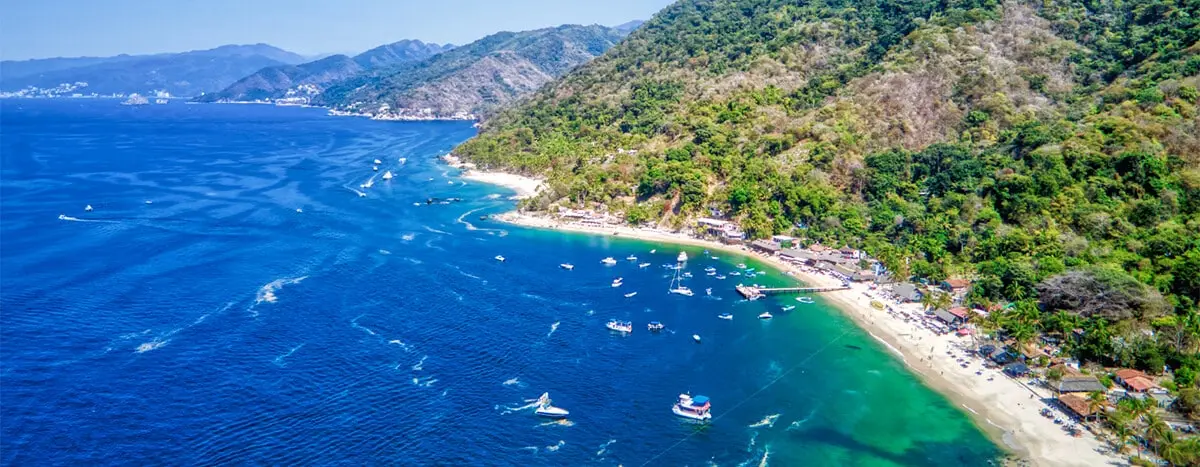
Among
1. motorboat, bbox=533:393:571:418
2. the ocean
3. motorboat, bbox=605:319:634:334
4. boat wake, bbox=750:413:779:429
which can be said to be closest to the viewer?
the ocean

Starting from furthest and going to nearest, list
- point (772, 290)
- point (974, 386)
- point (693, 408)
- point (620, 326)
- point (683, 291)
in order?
point (772, 290), point (683, 291), point (620, 326), point (974, 386), point (693, 408)

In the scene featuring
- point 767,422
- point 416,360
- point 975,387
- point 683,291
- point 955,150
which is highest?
point 955,150

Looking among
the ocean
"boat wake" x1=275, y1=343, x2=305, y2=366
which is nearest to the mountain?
the ocean

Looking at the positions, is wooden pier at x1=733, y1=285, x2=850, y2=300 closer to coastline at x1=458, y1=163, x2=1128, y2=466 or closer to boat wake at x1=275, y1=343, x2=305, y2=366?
coastline at x1=458, y1=163, x2=1128, y2=466

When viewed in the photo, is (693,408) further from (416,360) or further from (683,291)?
(683,291)

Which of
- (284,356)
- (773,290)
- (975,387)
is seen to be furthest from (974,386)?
(284,356)

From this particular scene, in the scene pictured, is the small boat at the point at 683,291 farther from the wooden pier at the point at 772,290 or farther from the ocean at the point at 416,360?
the wooden pier at the point at 772,290

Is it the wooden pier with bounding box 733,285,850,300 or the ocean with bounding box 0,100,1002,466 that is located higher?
the wooden pier with bounding box 733,285,850,300
